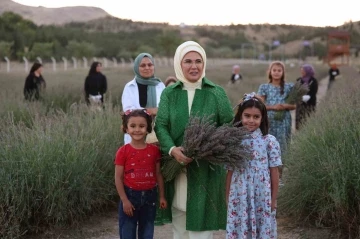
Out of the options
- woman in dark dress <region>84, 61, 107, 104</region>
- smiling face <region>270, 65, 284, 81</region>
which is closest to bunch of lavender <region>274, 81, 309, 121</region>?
smiling face <region>270, 65, 284, 81</region>

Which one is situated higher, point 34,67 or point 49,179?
point 34,67

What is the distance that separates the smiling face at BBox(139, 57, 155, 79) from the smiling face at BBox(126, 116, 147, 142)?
5.90 feet

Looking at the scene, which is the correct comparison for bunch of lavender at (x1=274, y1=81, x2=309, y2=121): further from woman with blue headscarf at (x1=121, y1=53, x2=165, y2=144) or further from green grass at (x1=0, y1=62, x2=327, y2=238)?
woman with blue headscarf at (x1=121, y1=53, x2=165, y2=144)

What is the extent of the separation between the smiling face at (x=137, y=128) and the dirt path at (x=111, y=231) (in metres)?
2.07

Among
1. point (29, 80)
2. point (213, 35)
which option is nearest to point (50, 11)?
point (213, 35)

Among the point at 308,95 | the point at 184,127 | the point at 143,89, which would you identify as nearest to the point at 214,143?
the point at 184,127

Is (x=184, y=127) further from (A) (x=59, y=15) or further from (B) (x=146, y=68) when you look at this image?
(A) (x=59, y=15)

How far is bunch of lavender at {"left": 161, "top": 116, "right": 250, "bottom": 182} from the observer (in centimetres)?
479

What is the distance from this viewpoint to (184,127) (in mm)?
5113

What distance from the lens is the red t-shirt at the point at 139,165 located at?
5.25 meters

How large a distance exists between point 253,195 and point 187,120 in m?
0.79

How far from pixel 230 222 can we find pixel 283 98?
4229mm

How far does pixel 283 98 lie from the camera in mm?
9156

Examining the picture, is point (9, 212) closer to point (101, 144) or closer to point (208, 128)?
point (101, 144)
